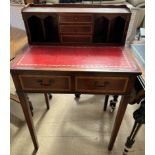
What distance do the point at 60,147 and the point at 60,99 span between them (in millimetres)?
581

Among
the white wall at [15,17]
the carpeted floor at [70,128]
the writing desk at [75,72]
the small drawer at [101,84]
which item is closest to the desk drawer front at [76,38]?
the writing desk at [75,72]

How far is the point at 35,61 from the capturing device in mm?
911

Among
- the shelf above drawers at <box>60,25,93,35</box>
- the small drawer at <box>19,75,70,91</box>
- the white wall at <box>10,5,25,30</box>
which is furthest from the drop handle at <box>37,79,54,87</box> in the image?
the white wall at <box>10,5,25,30</box>

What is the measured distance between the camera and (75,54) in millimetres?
981

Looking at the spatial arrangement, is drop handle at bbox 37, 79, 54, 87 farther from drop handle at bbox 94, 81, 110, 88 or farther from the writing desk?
drop handle at bbox 94, 81, 110, 88

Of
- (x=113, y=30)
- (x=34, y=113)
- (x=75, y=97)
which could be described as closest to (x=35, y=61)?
(x=113, y=30)

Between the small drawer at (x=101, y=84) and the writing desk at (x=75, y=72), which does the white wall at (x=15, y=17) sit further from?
the small drawer at (x=101, y=84)

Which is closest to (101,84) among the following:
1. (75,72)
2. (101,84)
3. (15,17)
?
(101,84)

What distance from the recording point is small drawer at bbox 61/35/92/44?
3.43 feet

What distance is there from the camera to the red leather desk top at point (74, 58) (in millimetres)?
874

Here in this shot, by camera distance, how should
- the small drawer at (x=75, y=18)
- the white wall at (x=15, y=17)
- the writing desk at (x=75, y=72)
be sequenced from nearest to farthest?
the writing desk at (x=75, y=72)
the small drawer at (x=75, y=18)
the white wall at (x=15, y=17)

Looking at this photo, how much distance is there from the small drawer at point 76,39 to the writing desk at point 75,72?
10cm

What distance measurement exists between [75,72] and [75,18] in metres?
0.35
